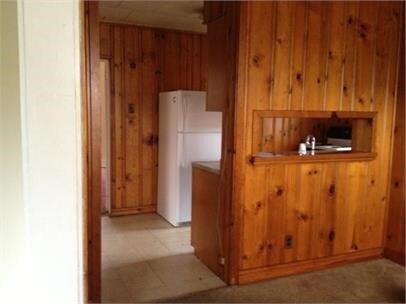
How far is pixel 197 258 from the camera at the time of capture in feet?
10.7

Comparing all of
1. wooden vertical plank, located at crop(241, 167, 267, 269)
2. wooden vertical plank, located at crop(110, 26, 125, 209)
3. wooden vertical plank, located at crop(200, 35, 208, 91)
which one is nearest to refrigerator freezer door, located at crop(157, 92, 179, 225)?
wooden vertical plank, located at crop(110, 26, 125, 209)

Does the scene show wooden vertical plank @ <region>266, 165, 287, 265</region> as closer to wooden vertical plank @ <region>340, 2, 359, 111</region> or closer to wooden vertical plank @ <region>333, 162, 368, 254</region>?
wooden vertical plank @ <region>333, 162, 368, 254</region>

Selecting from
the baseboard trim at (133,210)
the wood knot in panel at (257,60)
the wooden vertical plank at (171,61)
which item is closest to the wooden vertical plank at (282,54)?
the wood knot in panel at (257,60)

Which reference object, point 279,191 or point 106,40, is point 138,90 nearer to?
point 106,40

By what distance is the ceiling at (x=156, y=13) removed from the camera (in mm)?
3725

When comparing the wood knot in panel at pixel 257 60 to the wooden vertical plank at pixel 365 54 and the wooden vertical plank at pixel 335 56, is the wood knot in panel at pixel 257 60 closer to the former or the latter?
the wooden vertical plank at pixel 335 56

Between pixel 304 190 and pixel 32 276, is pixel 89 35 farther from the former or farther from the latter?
pixel 304 190

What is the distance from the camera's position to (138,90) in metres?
4.69

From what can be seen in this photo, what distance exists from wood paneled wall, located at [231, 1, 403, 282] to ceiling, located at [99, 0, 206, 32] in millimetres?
1340

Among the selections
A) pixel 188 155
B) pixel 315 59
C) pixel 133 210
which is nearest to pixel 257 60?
pixel 315 59

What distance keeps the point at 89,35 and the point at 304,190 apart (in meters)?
1.96

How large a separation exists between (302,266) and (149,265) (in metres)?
1.26

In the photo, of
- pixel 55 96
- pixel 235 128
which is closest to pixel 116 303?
pixel 235 128

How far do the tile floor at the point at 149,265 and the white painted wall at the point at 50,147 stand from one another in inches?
74.8
